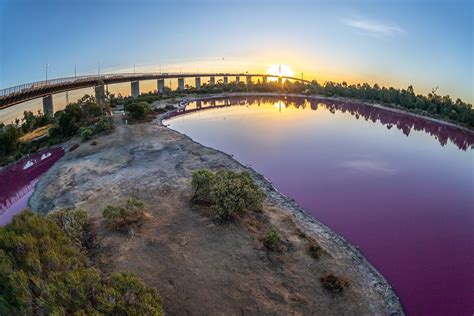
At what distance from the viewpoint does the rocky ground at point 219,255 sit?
10211mm

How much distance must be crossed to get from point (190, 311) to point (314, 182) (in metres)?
15.0

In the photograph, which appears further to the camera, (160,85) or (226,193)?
(160,85)

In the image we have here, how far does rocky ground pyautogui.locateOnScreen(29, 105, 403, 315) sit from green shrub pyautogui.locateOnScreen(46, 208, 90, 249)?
48cm

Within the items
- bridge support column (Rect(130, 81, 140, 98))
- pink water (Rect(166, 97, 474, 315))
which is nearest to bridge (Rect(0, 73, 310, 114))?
bridge support column (Rect(130, 81, 140, 98))

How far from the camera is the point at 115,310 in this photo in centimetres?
760

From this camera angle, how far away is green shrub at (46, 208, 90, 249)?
12.2 metres

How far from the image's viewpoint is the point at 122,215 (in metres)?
13.8

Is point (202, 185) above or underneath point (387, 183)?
above

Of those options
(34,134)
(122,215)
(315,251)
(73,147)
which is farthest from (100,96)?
(315,251)

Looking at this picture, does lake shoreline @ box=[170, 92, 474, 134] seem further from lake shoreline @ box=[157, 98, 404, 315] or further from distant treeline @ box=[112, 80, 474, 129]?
lake shoreline @ box=[157, 98, 404, 315]

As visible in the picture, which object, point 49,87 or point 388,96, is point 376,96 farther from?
point 49,87

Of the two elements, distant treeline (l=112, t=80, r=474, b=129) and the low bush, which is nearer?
the low bush

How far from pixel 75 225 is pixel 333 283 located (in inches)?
380

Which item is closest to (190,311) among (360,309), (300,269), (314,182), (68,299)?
(68,299)
